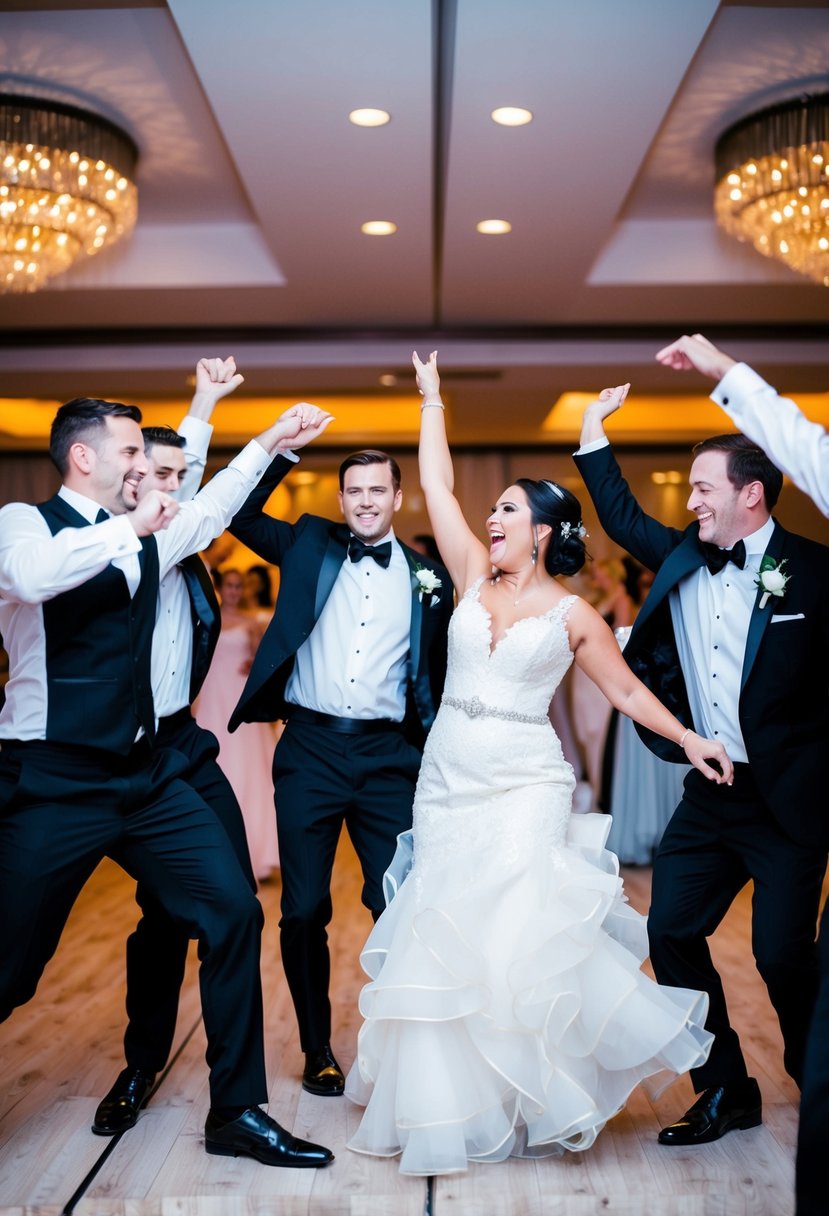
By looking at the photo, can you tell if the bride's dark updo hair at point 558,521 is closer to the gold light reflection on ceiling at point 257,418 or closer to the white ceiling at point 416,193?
the white ceiling at point 416,193

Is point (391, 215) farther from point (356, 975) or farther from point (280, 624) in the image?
point (356, 975)

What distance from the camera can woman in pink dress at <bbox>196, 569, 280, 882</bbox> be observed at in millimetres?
6609

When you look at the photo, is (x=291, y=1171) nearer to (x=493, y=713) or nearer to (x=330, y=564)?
(x=493, y=713)

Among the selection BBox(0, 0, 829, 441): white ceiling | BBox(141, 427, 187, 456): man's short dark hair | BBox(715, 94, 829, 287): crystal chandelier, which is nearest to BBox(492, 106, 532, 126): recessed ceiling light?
BBox(0, 0, 829, 441): white ceiling

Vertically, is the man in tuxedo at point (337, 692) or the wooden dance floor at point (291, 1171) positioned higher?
the man in tuxedo at point (337, 692)

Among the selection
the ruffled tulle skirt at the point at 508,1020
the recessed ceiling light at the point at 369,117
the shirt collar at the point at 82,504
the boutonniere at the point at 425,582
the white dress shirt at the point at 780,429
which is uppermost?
the recessed ceiling light at the point at 369,117

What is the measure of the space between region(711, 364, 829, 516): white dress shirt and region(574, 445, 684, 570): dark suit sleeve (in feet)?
2.48

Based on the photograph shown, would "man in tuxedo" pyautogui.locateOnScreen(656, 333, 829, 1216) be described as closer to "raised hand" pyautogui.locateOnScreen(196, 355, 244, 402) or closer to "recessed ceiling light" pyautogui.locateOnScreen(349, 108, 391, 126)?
"raised hand" pyautogui.locateOnScreen(196, 355, 244, 402)

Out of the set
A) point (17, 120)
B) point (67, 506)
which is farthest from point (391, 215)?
point (67, 506)

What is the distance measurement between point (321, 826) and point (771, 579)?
142 centimetres

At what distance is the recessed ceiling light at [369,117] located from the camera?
14.0ft

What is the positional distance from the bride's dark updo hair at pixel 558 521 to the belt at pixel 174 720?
1.09 meters

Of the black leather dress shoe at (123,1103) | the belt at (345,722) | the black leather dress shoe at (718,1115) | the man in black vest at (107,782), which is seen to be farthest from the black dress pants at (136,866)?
the black leather dress shoe at (718,1115)

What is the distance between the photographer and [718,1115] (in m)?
3.12
